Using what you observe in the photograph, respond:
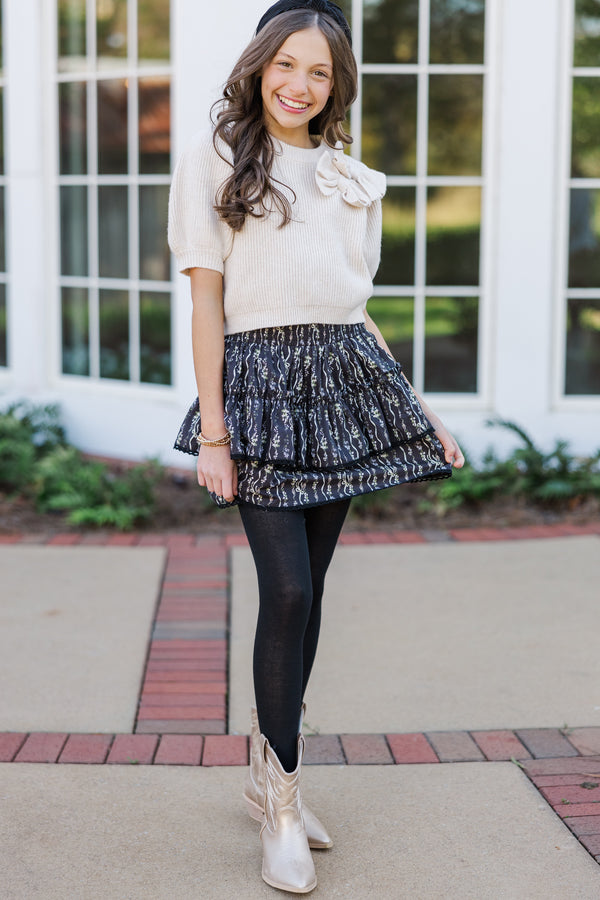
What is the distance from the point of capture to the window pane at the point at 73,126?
6473 mm

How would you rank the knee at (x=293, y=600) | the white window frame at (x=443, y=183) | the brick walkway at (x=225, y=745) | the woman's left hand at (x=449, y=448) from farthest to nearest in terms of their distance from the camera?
the white window frame at (x=443, y=183), the brick walkway at (x=225, y=745), the woman's left hand at (x=449, y=448), the knee at (x=293, y=600)

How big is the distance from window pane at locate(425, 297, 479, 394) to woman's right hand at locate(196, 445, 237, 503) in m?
3.72

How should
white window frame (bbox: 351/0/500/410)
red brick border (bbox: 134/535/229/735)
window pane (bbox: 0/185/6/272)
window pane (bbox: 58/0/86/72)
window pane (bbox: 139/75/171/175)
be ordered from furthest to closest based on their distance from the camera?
window pane (bbox: 0/185/6/272)
window pane (bbox: 58/0/86/72)
window pane (bbox: 139/75/171/175)
white window frame (bbox: 351/0/500/410)
red brick border (bbox: 134/535/229/735)

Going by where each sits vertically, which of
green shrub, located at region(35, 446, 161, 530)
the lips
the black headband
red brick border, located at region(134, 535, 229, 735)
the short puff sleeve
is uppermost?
the black headband

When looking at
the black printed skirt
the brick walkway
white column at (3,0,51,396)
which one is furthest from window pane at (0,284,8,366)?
the black printed skirt

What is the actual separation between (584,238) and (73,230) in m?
2.87

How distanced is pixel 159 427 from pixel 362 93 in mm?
2033

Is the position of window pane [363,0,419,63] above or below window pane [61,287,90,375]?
above

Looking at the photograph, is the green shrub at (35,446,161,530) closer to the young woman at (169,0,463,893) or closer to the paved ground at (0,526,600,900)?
the paved ground at (0,526,600,900)

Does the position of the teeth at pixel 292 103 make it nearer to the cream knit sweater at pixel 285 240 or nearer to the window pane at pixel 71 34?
the cream knit sweater at pixel 285 240

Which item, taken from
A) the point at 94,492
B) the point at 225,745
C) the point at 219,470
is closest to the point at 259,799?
the point at 225,745

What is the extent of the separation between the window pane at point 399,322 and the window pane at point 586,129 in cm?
108

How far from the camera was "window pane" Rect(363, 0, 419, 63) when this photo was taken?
573 cm

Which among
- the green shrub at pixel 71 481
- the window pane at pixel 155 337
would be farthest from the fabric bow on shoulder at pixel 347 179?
the window pane at pixel 155 337
